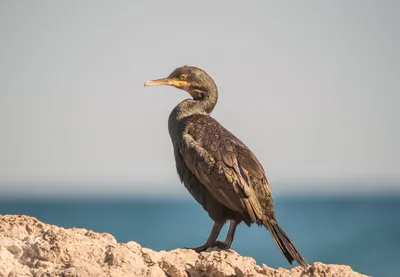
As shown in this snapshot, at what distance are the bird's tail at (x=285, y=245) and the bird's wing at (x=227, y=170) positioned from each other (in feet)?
0.57

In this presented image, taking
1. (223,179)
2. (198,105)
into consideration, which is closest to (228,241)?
(223,179)

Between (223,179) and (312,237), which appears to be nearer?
(223,179)

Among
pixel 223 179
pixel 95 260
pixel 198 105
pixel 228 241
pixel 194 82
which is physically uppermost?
pixel 194 82

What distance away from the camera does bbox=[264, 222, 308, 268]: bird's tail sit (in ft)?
35.9

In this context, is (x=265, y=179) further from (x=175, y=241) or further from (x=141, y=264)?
(x=175, y=241)

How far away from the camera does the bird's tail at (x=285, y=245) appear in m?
11.0

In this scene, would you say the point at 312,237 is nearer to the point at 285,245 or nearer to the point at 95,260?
the point at 285,245

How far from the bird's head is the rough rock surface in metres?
3.51

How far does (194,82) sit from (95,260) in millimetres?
4330

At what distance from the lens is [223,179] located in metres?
11.5

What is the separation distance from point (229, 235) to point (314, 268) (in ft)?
7.41

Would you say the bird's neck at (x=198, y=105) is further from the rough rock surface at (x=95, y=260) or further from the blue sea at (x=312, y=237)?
the blue sea at (x=312, y=237)

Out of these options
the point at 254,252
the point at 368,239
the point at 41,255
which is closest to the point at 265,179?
the point at 41,255

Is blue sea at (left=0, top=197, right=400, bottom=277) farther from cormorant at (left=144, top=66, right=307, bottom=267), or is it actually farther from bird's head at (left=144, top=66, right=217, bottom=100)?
cormorant at (left=144, top=66, right=307, bottom=267)
